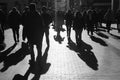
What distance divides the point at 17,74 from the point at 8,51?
501 cm

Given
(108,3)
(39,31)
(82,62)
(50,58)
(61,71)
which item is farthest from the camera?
(108,3)

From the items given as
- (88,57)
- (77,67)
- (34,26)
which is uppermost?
(34,26)

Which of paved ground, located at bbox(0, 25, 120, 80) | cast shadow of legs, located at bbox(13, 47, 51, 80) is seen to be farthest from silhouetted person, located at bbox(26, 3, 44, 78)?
paved ground, located at bbox(0, 25, 120, 80)

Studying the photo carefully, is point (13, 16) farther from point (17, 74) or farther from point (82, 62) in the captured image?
point (17, 74)

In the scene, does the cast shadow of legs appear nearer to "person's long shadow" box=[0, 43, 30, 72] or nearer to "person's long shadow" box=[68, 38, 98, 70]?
"person's long shadow" box=[0, 43, 30, 72]

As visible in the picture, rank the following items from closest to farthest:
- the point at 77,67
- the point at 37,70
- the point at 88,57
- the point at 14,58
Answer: the point at 37,70 < the point at 77,67 < the point at 14,58 < the point at 88,57

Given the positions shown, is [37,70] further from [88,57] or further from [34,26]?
[88,57]

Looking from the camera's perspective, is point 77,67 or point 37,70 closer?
point 37,70

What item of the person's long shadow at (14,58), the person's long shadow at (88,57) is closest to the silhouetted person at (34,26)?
the person's long shadow at (14,58)

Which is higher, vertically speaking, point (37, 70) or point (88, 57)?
point (37, 70)

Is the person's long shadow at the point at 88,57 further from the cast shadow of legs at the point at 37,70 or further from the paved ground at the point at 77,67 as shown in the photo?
the cast shadow of legs at the point at 37,70

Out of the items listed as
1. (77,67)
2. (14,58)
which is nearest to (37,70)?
(77,67)

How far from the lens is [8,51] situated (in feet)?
45.0

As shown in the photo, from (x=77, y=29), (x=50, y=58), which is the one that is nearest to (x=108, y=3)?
(x=77, y=29)
